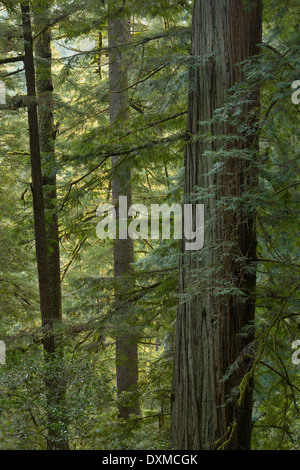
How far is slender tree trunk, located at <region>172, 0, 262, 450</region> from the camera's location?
179 inches

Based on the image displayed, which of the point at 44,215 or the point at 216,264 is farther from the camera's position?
the point at 44,215

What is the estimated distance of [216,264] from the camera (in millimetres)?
4426

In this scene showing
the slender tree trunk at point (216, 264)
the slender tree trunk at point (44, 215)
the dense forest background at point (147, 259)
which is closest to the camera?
the dense forest background at point (147, 259)

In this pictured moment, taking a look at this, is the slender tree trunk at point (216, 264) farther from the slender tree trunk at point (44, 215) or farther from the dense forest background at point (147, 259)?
the slender tree trunk at point (44, 215)

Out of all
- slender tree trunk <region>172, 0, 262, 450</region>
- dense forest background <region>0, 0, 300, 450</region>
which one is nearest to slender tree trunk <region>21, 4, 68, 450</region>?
dense forest background <region>0, 0, 300, 450</region>

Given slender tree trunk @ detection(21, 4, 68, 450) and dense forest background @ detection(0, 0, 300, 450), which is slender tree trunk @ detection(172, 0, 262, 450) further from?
slender tree trunk @ detection(21, 4, 68, 450)

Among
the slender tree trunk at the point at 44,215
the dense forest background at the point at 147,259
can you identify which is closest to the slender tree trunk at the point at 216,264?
the dense forest background at the point at 147,259

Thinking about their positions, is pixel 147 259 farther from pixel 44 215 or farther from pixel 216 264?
pixel 216 264

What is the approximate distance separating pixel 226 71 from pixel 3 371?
403cm

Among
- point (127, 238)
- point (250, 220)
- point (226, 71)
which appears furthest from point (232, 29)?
point (127, 238)

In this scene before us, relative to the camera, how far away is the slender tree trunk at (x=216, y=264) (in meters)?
4.56

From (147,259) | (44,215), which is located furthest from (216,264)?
(44,215)

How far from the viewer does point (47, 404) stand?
16.4 feet
